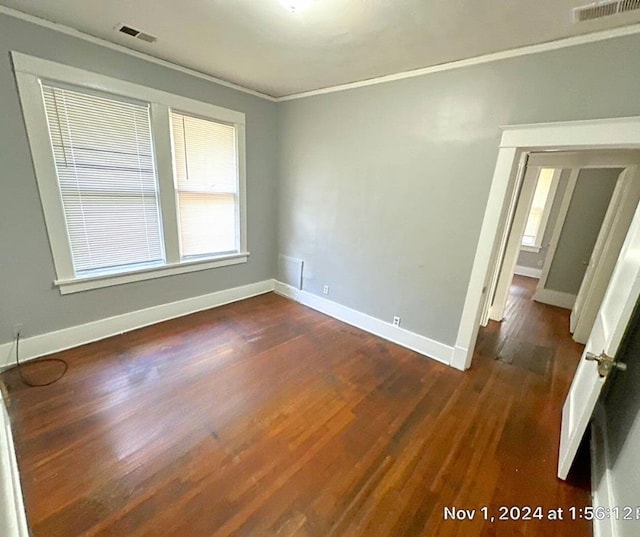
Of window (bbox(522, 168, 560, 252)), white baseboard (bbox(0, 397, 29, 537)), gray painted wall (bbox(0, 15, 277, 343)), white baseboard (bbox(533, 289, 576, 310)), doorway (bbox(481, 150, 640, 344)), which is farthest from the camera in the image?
window (bbox(522, 168, 560, 252))

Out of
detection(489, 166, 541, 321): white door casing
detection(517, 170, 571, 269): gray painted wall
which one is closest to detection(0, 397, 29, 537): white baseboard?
detection(489, 166, 541, 321): white door casing

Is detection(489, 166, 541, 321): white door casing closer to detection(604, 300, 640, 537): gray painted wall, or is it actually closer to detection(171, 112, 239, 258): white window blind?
detection(604, 300, 640, 537): gray painted wall

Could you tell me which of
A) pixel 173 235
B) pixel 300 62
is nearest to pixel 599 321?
pixel 300 62

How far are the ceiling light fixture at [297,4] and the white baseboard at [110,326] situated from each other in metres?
2.99

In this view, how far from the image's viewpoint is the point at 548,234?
19.1 feet

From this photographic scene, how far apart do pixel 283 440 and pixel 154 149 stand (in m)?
2.91

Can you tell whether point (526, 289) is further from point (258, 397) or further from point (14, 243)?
point (14, 243)

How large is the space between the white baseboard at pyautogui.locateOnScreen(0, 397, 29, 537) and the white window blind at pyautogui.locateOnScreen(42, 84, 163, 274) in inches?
61.5

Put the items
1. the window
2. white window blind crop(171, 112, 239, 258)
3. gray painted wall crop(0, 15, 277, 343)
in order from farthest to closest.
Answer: the window
white window blind crop(171, 112, 239, 258)
gray painted wall crop(0, 15, 277, 343)

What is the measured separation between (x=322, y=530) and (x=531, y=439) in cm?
158

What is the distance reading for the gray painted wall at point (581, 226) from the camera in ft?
13.8

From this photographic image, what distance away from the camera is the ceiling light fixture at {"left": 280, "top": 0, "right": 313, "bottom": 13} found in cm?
164

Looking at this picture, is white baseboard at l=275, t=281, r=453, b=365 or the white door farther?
white baseboard at l=275, t=281, r=453, b=365

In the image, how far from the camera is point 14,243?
226 cm
